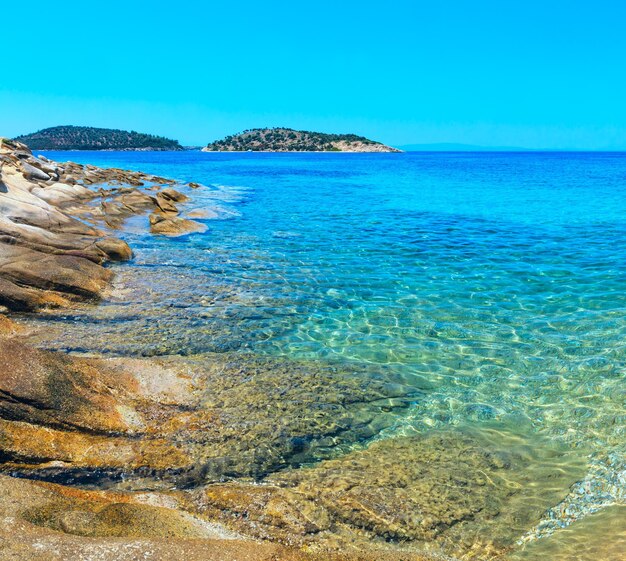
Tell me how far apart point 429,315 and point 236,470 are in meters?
7.36

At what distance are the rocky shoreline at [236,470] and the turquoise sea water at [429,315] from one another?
75 centimetres

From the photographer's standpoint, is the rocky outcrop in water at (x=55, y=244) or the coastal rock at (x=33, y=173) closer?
the rocky outcrop in water at (x=55, y=244)

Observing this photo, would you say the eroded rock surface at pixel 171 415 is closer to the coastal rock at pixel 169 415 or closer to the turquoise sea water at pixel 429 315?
the coastal rock at pixel 169 415

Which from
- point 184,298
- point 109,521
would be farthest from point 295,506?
point 184,298

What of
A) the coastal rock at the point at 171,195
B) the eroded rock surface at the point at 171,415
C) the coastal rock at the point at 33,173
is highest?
the coastal rock at the point at 33,173

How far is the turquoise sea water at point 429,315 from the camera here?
8.15 m

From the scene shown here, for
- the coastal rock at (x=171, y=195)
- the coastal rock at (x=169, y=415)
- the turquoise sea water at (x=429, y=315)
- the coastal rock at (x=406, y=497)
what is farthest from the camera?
the coastal rock at (x=171, y=195)

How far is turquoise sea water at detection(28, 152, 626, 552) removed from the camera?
26.7 ft

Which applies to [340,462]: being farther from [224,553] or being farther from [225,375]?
[225,375]

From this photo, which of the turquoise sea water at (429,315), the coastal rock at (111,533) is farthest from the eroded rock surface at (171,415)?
the turquoise sea water at (429,315)

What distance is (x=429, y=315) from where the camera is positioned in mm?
12445

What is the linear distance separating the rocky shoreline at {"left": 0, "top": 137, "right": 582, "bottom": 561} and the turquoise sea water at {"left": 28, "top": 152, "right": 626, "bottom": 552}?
755 mm

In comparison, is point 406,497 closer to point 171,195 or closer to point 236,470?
point 236,470

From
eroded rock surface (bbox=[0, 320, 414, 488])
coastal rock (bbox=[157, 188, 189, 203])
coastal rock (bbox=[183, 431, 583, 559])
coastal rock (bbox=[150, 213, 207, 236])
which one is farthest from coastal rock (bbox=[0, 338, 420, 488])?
coastal rock (bbox=[157, 188, 189, 203])
